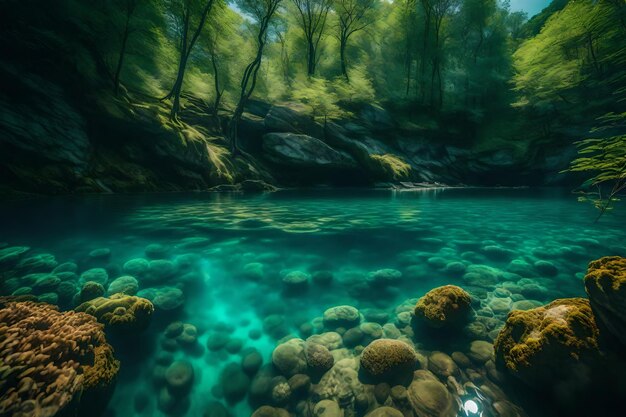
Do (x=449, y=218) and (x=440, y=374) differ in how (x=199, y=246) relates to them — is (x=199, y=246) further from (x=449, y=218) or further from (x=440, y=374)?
(x=449, y=218)

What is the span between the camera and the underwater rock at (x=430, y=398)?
84.0 inches

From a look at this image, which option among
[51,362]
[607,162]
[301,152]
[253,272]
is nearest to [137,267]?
[253,272]

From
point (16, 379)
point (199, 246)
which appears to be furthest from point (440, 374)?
point (199, 246)

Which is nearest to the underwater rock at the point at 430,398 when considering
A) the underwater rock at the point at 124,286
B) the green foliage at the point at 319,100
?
the underwater rock at the point at 124,286

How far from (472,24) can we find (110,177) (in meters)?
37.6

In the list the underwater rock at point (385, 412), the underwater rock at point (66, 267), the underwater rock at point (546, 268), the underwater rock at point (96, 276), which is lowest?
the underwater rock at point (385, 412)

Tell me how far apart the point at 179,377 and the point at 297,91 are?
76.4 ft

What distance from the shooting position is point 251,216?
26.5ft

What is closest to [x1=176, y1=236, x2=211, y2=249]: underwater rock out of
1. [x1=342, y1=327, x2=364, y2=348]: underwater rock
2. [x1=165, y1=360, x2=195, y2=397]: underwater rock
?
[x1=165, y1=360, x2=195, y2=397]: underwater rock

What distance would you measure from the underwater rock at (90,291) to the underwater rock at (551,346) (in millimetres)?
4842

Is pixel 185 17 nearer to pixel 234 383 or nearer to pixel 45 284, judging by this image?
pixel 45 284

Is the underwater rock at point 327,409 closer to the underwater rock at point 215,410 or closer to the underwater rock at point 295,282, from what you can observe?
the underwater rock at point 215,410

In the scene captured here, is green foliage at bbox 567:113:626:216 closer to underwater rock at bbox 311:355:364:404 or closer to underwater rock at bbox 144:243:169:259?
underwater rock at bbox 311:355:364:404

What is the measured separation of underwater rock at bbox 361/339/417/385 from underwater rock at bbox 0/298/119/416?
242 centimetres
